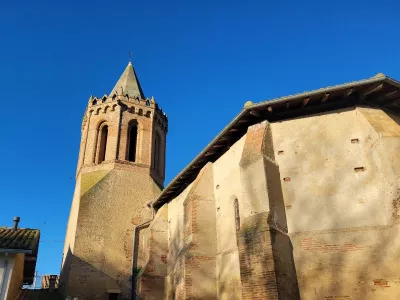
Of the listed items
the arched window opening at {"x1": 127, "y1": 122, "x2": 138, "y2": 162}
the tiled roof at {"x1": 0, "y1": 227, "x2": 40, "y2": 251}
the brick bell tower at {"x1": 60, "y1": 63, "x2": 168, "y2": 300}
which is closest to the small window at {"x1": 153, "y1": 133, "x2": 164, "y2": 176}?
the brick bell tower at {"x1": 60, "y1": 63, "x2": 168, "y2": 300}

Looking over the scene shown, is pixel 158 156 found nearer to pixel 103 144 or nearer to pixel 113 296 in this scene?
pixel 103 144

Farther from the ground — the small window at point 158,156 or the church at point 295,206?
the small window at point 158,156

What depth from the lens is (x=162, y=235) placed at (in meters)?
16.7

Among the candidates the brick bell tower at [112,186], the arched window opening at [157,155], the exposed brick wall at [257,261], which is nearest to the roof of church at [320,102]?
the exposed brick wall at [257,261]

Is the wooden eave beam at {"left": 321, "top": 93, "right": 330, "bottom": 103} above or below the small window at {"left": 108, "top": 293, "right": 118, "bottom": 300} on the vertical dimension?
above

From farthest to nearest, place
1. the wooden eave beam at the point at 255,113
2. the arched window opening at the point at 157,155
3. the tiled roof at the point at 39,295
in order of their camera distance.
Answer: the arched window opening at the point at 157,155
the tiled roof at the point at 39,295
the wooden eave beam at the point at 255,113

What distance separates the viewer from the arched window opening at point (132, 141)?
2283 cm

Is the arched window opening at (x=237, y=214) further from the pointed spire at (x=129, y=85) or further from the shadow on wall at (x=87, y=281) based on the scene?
the pointed spire at (x=129, y=85)

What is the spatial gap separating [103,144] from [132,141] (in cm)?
182

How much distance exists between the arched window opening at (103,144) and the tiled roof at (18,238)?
28.0 ft

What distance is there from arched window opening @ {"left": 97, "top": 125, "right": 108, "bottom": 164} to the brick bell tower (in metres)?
0.06

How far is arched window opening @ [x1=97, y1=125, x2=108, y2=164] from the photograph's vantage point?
72.6 ft

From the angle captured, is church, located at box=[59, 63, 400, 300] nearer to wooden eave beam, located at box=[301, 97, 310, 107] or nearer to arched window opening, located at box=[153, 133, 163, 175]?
wooden eave beam, located at box=[301, 97, 310, 107]

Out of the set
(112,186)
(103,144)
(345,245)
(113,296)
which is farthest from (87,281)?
(345,245)
